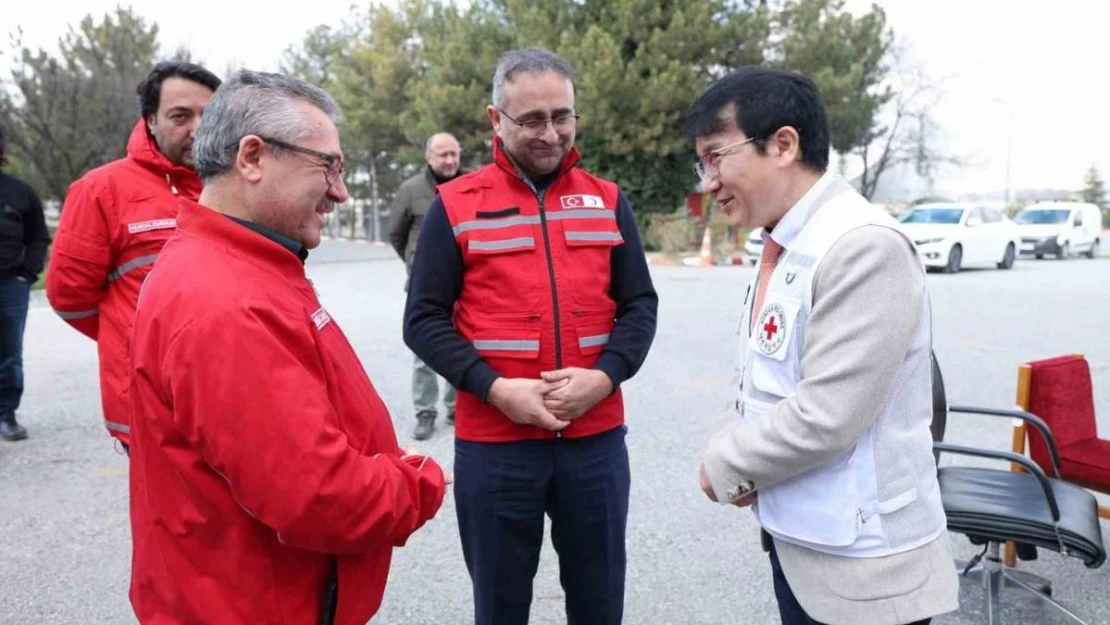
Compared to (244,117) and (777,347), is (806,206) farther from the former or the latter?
(244,117)

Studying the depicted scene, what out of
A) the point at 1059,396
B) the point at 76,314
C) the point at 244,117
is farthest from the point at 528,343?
the point at 1059,396

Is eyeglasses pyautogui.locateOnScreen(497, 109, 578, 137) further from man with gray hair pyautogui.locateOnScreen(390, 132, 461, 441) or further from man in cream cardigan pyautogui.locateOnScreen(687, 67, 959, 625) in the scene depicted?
man with gray hair pyautogui.locateOnScreen(390, 132, 461, 441)

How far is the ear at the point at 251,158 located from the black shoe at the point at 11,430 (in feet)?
16.6

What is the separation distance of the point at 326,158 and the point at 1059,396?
134 inches

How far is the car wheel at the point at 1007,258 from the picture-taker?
61.3 ft

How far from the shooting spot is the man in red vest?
238 centimetres

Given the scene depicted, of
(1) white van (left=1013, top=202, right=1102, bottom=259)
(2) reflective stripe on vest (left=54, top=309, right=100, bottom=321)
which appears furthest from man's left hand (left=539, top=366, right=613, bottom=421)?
(1) white van (left=1013, top=202, right=1102, bottom=259)

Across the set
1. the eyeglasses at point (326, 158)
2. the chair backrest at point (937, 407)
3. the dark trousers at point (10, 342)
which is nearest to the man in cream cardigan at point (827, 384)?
the eyeglasses at point (326, 158)

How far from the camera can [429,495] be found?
5.26ft

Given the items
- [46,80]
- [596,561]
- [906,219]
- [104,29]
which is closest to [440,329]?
[596,561]

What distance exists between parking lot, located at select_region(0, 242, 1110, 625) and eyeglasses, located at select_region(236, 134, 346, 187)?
6.82 feet

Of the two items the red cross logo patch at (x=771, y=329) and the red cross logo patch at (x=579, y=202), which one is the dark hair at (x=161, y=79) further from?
the red cross logo patch at (x=771, y=329)

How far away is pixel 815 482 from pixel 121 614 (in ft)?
9.03

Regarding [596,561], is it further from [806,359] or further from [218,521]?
[218,521]
